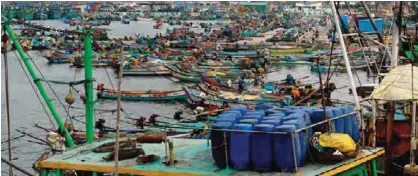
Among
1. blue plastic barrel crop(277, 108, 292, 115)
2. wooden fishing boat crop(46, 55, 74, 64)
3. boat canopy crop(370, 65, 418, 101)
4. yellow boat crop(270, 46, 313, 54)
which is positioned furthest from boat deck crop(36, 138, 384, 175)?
yellow boat crop(270, 46, 313, 54)

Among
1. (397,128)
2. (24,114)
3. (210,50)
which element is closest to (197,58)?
(210,50)

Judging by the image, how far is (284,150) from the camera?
25.9 feet

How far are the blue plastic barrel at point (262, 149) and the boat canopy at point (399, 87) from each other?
2911mm

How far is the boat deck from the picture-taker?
8.16 metres

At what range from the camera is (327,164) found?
835 centimetres

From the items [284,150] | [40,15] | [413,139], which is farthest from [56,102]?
[40,15]

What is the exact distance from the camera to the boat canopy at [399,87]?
10070 mm

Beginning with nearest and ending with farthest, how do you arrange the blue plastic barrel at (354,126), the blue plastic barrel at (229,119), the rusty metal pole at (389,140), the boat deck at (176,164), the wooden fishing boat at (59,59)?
the boat deck at (176,164)
the blue plastic barrel at (229,119)
the blue plastic barrel at (354,126)
the rusty metal pole at (389,140)
the wooden fishing boat at (59,59)

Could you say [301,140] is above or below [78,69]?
above

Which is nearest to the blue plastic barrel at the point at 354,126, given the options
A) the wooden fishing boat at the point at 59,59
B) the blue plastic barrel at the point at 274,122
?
the blue plastic barrel at the point at 274,122

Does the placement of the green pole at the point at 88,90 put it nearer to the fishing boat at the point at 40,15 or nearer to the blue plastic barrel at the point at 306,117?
the blue plastic barrel at the point at 306,117

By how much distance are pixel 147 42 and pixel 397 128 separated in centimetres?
6605

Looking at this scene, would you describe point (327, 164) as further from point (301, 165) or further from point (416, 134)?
point (416, 134)

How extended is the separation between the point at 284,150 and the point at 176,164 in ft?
4.89
